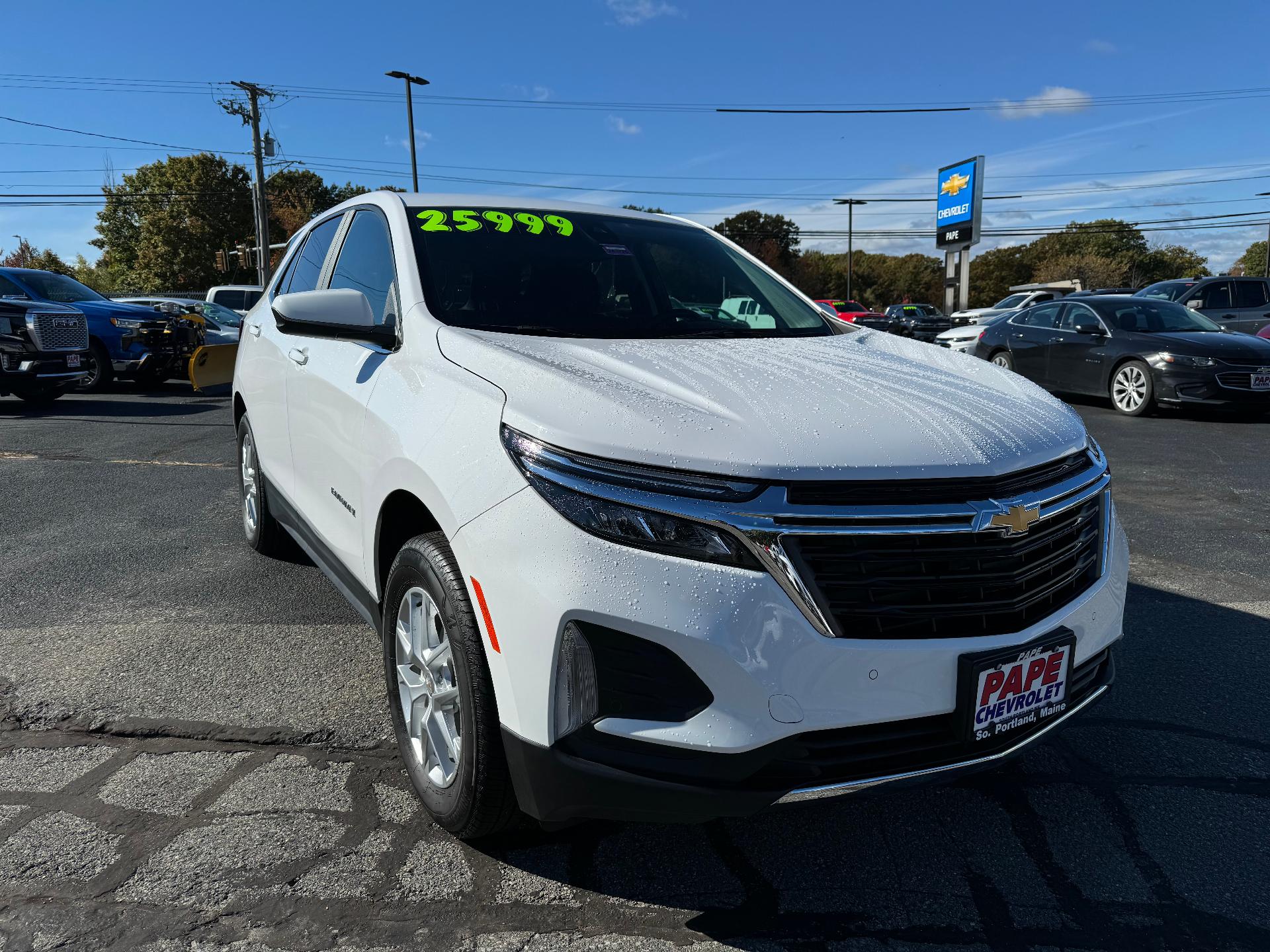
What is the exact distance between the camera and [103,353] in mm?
13344

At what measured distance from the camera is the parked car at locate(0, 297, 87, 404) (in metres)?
11.2

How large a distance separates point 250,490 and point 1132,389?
1000 centimetres

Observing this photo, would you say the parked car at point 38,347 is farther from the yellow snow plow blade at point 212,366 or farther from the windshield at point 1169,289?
the windshield at point 1169,289

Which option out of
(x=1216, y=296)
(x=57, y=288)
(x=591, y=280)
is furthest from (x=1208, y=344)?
(x=57, y=288)

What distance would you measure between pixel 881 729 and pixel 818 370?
38.7 inches

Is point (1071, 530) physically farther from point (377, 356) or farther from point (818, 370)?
point (377, 356)

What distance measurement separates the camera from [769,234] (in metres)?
80.8

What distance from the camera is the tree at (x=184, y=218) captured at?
205ft

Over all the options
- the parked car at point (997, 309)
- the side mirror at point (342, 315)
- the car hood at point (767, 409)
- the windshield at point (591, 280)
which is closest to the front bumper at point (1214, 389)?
the windshield at point (591, 280)

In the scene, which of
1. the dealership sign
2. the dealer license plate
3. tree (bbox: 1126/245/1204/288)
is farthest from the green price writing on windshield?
tree (bbox: 1126/245/1204/288)

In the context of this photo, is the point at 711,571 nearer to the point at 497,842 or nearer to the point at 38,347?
the point at 497,842

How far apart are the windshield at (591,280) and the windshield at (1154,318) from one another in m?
9.28

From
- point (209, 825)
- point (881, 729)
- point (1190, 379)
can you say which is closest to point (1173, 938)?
point (881, 729)

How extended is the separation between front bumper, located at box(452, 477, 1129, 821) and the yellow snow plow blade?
170 inches
